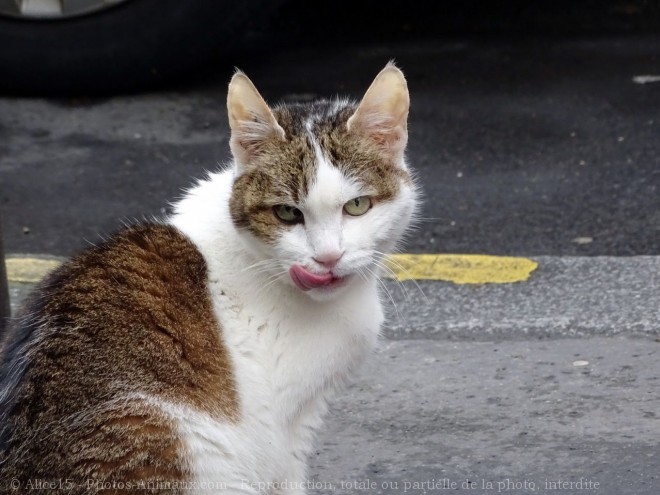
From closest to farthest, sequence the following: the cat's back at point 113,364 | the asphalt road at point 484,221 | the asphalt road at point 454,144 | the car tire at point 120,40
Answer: the cat's back at point 113,364
the asphalt road at point 484,221
the asphalt road at point 454,144
the car tire at point 120,40

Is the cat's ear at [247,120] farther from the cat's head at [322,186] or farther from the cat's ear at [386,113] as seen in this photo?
the cat's ear at [386,113]

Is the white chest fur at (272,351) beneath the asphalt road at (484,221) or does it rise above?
above

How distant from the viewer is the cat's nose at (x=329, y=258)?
3.08m

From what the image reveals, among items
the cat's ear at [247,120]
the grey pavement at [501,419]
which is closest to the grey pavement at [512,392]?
the grey pavement at [501,419]

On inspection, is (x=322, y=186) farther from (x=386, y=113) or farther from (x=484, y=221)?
(x=484, y=221)

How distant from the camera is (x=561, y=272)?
510 centimetres

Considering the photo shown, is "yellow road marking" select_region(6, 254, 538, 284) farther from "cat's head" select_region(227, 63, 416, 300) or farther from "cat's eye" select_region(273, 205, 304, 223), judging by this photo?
"cat's eye" select_region(273, 205, 304, 223)

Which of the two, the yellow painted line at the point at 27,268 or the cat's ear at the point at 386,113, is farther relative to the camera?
the yellow painted line at the point at 27,268

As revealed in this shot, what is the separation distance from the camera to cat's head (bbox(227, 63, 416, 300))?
3133 mm

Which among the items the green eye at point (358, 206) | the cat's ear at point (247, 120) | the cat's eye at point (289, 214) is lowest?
the cat's eye at point (289, 214)

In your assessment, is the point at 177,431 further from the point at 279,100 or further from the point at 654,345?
the point at 279,100

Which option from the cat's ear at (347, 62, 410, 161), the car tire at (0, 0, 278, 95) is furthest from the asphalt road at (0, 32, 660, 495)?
the cat's ear at (347, 62, 410, 161)

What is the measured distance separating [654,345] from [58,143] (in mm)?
3541

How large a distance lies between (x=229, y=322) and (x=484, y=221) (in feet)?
8.65
